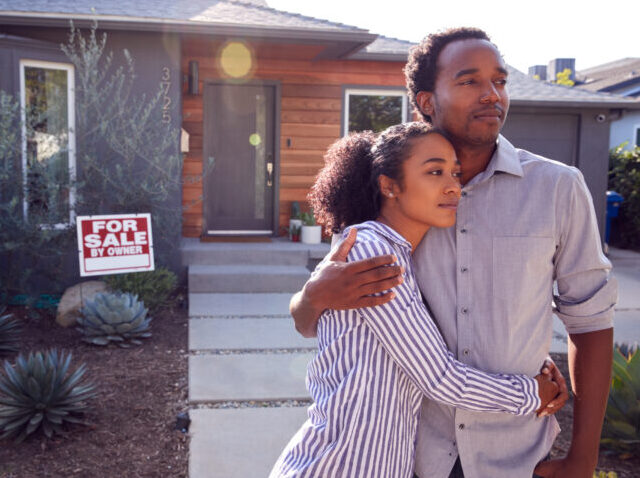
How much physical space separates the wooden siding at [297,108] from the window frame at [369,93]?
0.07m

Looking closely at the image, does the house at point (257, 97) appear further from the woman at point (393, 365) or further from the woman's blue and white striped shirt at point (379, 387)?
the woman's blue and white striped shirt at point (379, 387)

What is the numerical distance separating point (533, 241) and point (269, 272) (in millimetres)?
6585

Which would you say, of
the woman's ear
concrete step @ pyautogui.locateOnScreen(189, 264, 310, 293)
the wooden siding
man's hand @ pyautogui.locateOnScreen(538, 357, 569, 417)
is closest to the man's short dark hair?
the woman's ear

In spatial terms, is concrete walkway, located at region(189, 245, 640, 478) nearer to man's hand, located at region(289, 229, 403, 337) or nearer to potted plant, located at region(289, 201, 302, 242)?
potted plant, located at region(289, 201, 302, 242)

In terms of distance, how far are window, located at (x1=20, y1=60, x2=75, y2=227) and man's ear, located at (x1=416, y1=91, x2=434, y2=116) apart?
5.52 metres

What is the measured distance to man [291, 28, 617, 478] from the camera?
1.65 m

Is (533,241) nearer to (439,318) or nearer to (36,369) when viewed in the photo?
(439,318)

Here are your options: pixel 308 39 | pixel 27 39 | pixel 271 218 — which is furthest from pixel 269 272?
pixel 27 39

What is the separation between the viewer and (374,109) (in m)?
10.0

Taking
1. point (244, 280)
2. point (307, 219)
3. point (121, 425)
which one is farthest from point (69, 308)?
point (307, 219)

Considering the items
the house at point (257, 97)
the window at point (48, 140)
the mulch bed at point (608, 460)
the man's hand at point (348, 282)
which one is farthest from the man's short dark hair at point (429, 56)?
the house at point (257, 97)

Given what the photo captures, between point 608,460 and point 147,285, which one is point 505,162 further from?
point 147,285

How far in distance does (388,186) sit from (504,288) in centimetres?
39

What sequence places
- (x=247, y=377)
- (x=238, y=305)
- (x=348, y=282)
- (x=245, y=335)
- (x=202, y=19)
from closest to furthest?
1. (x=348, y=282)
2. (x=247, y=377)
3. (x=245, y=335)
4. (x=238, y=305)
5. (x=202, y=19)
